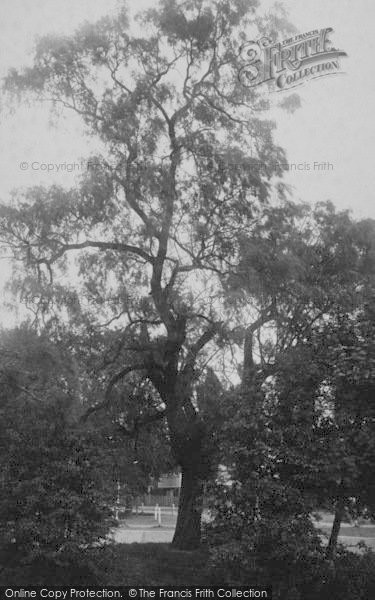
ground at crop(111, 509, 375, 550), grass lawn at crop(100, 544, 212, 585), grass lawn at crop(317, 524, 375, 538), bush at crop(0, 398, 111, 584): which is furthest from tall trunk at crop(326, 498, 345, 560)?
grass lawn at crop(317, 524, 375, 538)

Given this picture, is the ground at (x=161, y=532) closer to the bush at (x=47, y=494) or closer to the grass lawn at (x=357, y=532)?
the grass lawn at (x=357, y=532)

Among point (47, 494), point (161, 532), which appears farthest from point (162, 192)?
point (161, 532)

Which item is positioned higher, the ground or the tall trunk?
the tall trunk

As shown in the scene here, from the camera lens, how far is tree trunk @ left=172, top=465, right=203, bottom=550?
13969 millimetres

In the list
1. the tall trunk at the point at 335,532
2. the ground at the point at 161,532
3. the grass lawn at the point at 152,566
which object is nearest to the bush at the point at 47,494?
the grass lawn at the point at 152,566

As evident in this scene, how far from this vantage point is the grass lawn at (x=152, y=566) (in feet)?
34.8

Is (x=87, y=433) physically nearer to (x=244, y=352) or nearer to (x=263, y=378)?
(x=263, y=378)

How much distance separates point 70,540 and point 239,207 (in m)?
7.66

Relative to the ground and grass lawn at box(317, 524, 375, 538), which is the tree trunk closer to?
the ground
